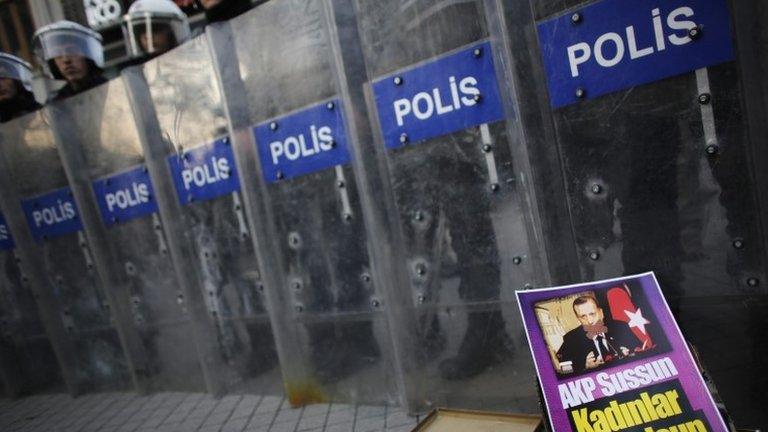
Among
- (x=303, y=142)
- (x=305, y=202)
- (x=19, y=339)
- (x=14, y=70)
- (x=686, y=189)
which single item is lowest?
(x=19, y=339)

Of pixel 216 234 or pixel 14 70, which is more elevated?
pixel 14 70

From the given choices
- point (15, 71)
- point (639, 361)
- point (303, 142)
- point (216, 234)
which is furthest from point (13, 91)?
point (639, 361)

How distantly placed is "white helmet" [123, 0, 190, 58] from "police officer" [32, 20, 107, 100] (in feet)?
1.48

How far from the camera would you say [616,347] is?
128 centimetres

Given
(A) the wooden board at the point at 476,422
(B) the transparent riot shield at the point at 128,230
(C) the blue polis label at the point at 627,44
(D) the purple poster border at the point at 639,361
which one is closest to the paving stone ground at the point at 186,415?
(B) the transparent riot shield at the point at 128,230

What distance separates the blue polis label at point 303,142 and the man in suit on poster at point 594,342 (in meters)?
1.70

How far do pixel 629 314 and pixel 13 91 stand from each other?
555 centimetres

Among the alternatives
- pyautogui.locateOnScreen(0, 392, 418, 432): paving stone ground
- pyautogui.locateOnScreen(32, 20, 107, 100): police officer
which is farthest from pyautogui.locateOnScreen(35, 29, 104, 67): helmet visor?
pyautogui.locateOnScreen(0, 392, 418, 432): paving stone ground

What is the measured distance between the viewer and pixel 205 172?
3.26m

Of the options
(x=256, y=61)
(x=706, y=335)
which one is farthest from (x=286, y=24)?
(x=706, y=335)

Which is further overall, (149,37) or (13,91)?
(13,91)

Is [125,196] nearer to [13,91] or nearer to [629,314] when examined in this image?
[13,91]

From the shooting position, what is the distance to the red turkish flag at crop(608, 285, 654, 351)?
4.20 ft

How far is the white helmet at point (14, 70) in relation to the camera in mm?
4289
